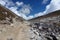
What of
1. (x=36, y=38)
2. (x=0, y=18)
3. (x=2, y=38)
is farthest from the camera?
(x=0, y=18)

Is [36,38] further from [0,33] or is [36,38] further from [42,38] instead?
[0,33]

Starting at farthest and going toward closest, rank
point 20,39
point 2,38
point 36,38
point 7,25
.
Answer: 1. point 7,25
2. point 36,38
3. point 20,39
4. point 2,38

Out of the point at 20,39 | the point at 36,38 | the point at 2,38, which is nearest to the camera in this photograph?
the point at 2,38

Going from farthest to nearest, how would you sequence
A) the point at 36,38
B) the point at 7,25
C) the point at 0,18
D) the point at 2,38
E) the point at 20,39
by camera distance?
1. the point at 0,18
2. the point at 7,25
3. the point at 36,38
4. the point at 20,39
5. the point at 2,38

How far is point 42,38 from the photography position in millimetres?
A: 29750

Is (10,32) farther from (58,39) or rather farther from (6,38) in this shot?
(58,39)

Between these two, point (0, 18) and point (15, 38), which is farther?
point (0, 18)

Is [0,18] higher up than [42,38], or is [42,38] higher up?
[0,18]

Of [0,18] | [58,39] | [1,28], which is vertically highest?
[0,18]

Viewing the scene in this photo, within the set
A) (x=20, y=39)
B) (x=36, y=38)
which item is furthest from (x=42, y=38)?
(x=20, y=39)

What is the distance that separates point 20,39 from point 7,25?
16.5ft

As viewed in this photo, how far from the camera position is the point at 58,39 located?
101ft

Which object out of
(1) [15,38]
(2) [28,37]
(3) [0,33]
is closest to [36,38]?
(2) [28,37]

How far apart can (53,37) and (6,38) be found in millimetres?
8885
